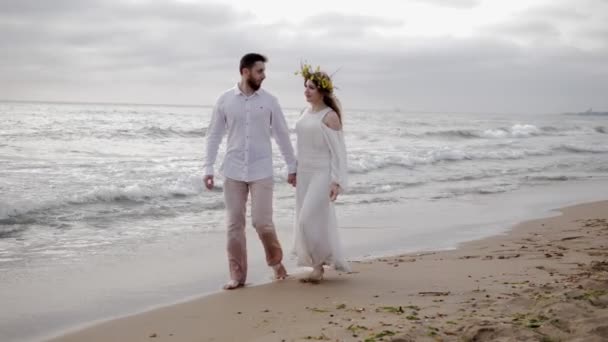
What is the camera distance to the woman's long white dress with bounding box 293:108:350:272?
5.98 meters

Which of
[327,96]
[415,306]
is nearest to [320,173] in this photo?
[327,96]

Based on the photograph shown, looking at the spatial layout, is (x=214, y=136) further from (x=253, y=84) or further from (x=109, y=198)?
(x=109, y=198)

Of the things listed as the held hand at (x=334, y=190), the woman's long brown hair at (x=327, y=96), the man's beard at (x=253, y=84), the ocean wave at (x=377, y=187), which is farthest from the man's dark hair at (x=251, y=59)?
the ocean wave at (x=377, y=187)

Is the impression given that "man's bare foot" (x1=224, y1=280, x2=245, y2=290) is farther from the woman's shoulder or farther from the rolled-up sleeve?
the woman's shoulder

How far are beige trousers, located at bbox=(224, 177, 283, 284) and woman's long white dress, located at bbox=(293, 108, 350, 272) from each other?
1.03 feet

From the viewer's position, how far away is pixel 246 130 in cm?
586

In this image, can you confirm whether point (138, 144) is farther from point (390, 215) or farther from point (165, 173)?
point (390, 215)

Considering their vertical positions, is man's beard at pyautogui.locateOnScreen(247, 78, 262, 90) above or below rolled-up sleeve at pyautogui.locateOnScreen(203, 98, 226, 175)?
above

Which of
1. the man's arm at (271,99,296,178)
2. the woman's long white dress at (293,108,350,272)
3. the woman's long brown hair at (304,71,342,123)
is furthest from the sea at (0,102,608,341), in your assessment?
the woman's long brown hair at (304,71,342,123)

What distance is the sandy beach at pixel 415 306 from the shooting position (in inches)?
158

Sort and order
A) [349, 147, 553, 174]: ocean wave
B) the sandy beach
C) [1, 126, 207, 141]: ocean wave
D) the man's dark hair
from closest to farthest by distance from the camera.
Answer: the sandy beach → the man's dark hair → [349, 147, 553, 174]: ocean wave → [1, 126, 207, 141]: ocean wave

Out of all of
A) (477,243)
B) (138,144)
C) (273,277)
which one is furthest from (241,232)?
(138,144)

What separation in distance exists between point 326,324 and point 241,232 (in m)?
1.85

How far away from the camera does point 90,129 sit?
27.8 m
